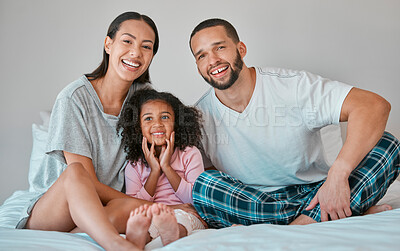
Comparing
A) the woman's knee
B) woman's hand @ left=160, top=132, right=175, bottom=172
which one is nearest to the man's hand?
woman's hand @ left=160, top=132, right=175, bottom=172

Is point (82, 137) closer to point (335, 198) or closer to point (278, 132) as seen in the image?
point (278, 132)

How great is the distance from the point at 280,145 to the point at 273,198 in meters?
0.22

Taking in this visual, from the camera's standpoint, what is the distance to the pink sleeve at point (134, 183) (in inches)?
55.9

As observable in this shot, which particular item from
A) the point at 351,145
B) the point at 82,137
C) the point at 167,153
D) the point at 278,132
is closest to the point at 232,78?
the point at 278,132

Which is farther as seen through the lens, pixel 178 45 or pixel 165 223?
pixel 178 45

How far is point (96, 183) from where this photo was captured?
48.9 inches

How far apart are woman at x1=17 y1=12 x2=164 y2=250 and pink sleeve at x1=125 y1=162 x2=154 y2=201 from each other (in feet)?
0.11

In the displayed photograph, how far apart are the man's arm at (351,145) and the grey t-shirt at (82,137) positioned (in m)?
0.77

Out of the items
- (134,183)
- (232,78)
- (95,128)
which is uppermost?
(232,78)

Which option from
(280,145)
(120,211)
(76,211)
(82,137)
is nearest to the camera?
(76,211)

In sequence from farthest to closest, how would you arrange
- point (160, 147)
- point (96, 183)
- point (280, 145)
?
point (160, 147) < point (280, 145) < point (96, 183)

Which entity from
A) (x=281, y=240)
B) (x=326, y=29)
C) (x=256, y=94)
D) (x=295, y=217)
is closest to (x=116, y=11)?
(x=256, y=94)

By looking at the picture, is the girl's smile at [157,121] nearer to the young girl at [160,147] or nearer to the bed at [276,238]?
the young girl at [160,147]

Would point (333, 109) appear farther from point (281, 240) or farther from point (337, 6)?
point (337, 6)
